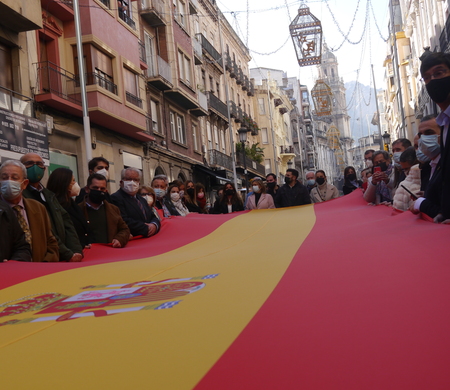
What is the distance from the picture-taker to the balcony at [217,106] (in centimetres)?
3859

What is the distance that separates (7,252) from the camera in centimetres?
576

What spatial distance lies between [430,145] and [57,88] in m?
14.8

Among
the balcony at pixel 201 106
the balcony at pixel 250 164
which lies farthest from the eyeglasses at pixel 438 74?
the balcony at pixel 250 164

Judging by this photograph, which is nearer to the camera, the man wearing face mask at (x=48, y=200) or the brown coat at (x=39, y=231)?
the brown coat at (x=39, y=231)

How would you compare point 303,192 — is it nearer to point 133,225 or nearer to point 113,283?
point 133,225

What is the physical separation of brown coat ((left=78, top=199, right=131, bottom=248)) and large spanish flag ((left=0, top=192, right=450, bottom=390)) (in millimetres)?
2369

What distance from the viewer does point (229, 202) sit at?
1428 centimetres

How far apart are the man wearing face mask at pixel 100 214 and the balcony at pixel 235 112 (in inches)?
1471

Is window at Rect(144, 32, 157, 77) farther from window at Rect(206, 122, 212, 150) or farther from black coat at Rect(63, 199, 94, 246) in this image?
black coat at Rect(63, 199, 94, 246)

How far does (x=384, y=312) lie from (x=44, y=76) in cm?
1704

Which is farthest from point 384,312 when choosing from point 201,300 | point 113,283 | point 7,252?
point 7,252

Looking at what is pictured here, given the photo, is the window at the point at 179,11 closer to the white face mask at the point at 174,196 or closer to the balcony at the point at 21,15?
the balcony at the point at 21,15

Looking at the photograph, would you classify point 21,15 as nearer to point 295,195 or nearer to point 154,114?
point 295,195

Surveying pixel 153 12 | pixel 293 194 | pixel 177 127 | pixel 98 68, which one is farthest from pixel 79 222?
pixel 177 127
